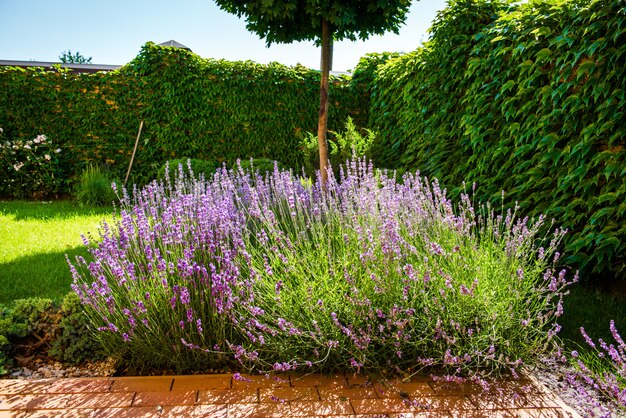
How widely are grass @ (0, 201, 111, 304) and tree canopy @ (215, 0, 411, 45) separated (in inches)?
116

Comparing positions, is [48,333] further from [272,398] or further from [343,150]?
[343,150]

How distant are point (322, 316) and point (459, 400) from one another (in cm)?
76

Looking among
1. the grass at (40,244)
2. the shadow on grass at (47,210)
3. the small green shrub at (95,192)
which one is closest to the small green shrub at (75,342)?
the grass at (40,244)

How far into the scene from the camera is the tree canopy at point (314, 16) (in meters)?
4.94

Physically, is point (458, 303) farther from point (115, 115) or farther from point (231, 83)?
point (115, 115)

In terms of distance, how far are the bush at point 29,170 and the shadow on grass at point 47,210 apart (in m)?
0.61

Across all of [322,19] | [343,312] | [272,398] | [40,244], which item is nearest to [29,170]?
[40,244]

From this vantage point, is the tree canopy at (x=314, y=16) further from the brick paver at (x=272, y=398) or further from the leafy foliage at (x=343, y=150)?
the brick paver at (x=272, y=398)

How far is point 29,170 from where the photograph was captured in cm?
959

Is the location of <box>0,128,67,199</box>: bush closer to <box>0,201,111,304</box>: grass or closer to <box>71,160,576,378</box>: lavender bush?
<box>0,201,111,304</box>: grass

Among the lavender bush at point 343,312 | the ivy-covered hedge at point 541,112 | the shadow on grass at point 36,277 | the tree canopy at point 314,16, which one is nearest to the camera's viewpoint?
the lavender bush at point 343,312

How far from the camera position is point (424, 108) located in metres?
6.50

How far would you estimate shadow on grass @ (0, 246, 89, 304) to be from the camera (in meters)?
4.01

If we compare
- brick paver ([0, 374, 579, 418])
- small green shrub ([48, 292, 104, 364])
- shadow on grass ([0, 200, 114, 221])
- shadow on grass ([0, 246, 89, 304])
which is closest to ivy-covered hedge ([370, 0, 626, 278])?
brick paver ([0, 374, 579, 418])
